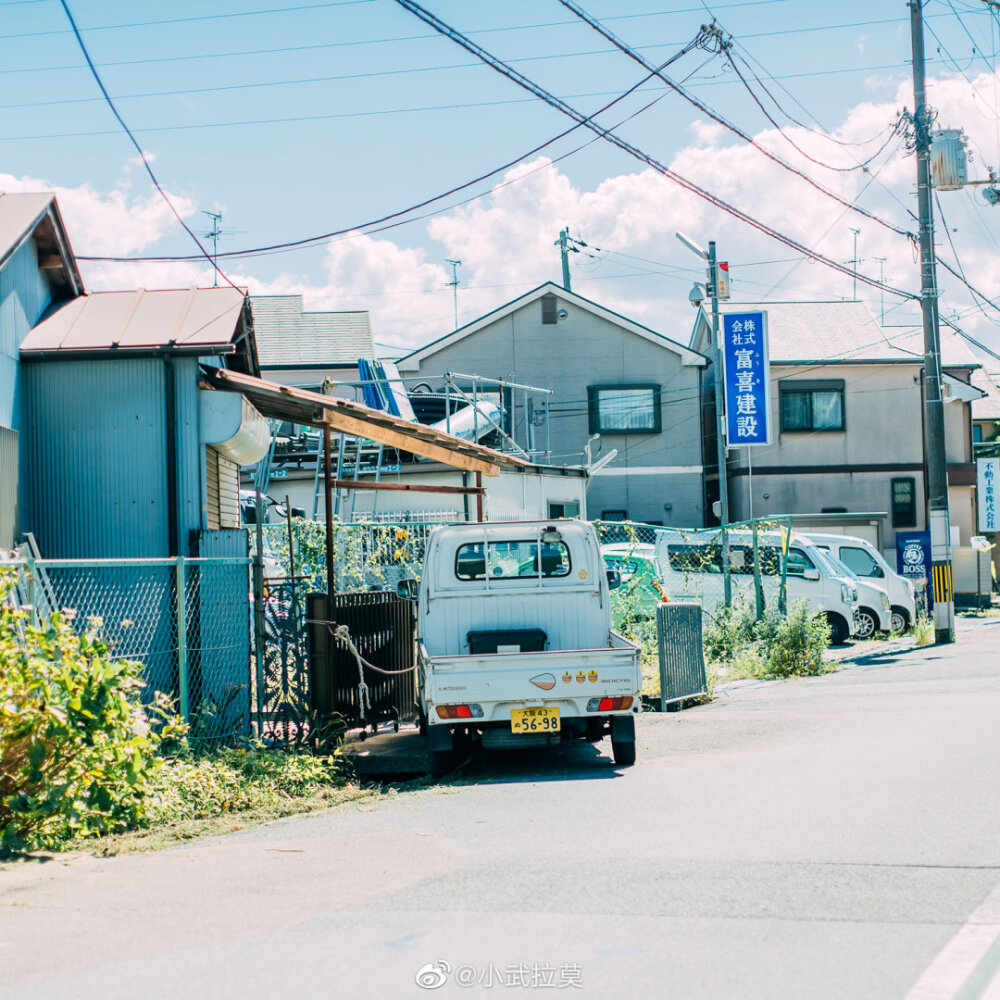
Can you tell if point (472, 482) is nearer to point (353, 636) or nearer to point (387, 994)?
point (353, 636)

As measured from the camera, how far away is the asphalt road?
14.7 feet

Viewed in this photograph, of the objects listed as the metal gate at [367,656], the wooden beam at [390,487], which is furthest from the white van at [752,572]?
the metal gate at [367,656]

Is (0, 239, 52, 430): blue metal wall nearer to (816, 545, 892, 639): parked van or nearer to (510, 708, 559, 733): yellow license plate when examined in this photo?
(510, 708, 559, 733): yellow license plate

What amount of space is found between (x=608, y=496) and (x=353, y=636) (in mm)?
21529

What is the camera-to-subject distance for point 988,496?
3338cm

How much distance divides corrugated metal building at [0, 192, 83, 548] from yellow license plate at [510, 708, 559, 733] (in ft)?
16.5

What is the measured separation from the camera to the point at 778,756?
9516 millimetres

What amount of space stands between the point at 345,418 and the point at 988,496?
89.9 ft

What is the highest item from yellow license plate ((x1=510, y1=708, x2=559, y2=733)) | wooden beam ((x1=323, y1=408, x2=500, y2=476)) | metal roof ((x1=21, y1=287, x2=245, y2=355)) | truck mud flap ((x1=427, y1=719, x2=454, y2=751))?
metal roof ((x1=21, y1=287, x2=245, y2=355))

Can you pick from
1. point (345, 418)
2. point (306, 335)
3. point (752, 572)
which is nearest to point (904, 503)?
point (752, 572)

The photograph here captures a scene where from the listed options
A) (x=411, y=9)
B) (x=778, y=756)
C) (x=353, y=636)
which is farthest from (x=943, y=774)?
(x=411, y=9)

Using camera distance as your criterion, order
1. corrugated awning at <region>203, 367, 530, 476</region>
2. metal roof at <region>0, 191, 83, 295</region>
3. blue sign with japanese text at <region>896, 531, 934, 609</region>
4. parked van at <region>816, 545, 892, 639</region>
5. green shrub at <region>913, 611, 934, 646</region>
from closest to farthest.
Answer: corrugated awning at <region>203, 367, 530, 476</region> < metal roof at <region>0, 191, 83, 295</region> < green shrub at <region>913, 611, 934, 646</region> < parked van at <region>816, 545, 892, 639</region> < blue sign with japanese text at <region>896, 531, 934, 609</region>

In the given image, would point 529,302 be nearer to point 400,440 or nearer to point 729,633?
point 729,633

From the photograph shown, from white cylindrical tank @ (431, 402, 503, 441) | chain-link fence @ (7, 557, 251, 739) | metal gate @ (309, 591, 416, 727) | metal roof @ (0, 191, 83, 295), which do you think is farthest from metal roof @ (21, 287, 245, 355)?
white cylindrical tank @ (431, 402, 503, 441)
